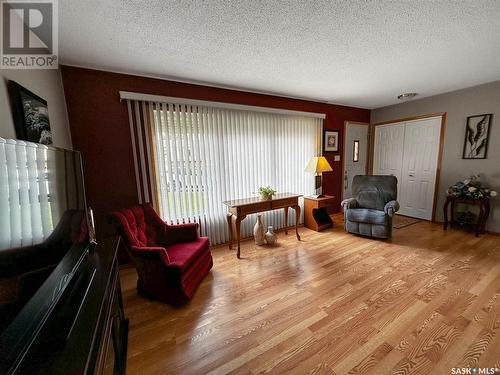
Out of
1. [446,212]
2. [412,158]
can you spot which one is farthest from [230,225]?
[412,158]

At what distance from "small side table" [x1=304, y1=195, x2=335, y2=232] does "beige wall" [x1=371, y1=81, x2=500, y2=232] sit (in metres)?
2.06

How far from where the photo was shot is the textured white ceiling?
1395 mm

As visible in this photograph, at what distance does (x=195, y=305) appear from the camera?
6.05ft

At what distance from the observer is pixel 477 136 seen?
3.18 metres

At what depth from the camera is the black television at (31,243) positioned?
0.64 m

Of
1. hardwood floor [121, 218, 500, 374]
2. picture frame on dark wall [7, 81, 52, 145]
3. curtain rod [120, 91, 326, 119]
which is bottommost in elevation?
hardwood floor [121, 218, 500, 374]

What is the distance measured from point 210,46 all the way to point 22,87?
1.41 meters

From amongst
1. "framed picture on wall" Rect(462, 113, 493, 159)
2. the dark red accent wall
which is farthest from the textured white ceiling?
"framed picture on wall" Rect(462, 113, 493, 159)

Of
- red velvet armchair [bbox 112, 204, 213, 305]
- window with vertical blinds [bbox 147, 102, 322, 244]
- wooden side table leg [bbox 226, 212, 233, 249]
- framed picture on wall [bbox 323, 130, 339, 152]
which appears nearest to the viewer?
red velvet armchair [bbox 112, 204, 213, 305]

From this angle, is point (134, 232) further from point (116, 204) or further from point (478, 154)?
point (478, 154)

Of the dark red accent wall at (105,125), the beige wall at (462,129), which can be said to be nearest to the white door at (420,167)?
the beige wall at (462,129)

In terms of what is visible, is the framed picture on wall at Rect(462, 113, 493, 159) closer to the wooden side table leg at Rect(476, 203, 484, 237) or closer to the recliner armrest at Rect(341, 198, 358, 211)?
the wooden side table leg at Rect(476, 203, 484, 237)

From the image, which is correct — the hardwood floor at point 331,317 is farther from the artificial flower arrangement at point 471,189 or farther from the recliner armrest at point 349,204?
the recliner armrest at point 349,204

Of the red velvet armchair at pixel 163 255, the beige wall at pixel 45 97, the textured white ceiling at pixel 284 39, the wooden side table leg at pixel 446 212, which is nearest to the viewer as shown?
the beige wall at pixel 45 97
